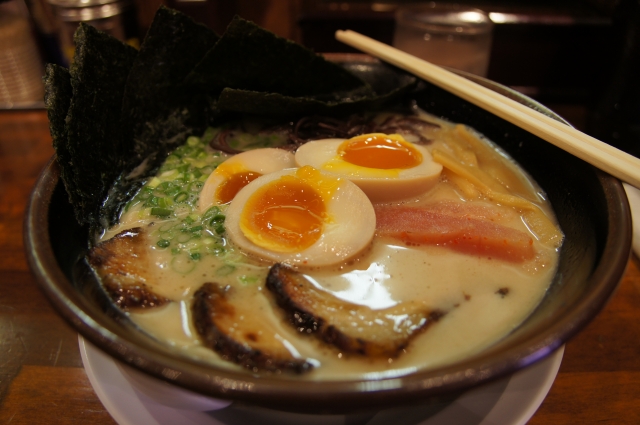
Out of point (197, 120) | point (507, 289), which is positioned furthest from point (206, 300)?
point (197, 120)

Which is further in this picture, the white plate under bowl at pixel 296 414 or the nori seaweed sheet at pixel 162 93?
the nori seaweed sheet at pixel 162 93

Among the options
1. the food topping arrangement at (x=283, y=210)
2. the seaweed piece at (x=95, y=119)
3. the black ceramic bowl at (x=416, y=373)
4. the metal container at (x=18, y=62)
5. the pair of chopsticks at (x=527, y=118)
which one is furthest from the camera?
the metal container at (x=18, y=62)

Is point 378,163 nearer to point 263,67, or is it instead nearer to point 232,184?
point 232,184

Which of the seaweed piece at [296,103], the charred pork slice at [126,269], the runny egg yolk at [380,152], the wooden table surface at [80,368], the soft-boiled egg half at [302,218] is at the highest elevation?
the seaweed piece at [296,103]

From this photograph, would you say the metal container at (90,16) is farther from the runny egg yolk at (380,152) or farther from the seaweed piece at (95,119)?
the runny egg yolk at (380,152)

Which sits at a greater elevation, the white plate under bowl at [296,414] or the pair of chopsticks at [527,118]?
the pair of chopsticks at [527,118]

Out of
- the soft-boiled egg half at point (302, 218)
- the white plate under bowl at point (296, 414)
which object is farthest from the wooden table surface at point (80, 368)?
the soft-boiled egg half at point (302, 218)

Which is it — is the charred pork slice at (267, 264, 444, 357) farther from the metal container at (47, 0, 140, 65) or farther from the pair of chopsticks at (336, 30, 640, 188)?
the metal container at (47, 0, 140, 65)
